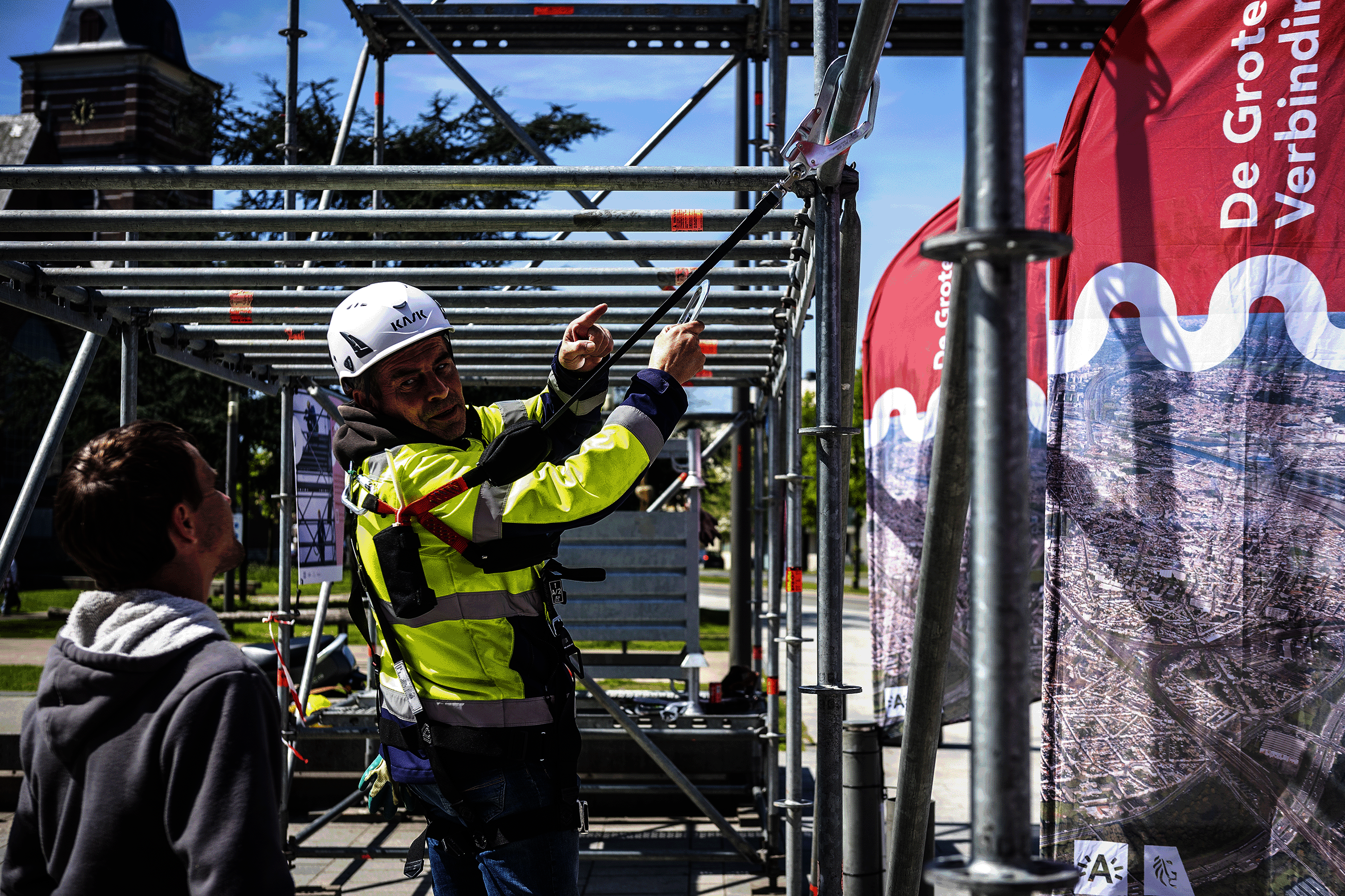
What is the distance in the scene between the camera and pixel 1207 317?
3176 mm

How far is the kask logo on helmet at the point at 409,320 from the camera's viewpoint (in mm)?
2803

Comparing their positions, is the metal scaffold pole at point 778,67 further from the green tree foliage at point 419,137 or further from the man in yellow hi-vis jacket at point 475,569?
the green tree foliage at point 419,137

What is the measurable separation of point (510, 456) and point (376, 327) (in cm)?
60

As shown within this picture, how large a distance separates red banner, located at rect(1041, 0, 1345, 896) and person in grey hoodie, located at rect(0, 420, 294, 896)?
2512 millimetres

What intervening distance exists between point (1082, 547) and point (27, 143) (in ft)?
126

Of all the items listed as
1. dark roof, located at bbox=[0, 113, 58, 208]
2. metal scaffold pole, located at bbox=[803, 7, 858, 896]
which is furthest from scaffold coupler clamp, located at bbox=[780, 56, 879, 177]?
dark roof, located at bbox=[0, 113, 58, 208]

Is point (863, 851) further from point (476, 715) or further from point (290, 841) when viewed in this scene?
point (290, 841)

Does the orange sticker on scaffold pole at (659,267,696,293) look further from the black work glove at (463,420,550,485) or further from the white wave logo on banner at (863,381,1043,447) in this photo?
the white wave logo on banner at (863,381,1043,447)


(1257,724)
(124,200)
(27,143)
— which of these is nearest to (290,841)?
(1257,724)

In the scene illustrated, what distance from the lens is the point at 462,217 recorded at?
313 cm

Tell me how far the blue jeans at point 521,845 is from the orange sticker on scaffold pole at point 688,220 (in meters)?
1.56

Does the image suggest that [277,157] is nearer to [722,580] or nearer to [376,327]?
[376,327]

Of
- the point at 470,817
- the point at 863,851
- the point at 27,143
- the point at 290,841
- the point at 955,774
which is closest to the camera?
the point at 470,817

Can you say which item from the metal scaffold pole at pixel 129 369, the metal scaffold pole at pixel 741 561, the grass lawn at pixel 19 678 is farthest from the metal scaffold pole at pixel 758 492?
the grass lawn at pixel 19 678
